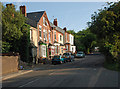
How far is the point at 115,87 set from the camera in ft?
32.7

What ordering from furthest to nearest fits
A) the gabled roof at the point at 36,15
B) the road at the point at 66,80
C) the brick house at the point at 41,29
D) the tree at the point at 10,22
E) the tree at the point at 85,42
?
the tree at the point at 85,42 < the gabled roof at the point at 36,15 < the brick house at the point at 41,29 < the tree at the point at 10,22 < the road at the point at 66,80

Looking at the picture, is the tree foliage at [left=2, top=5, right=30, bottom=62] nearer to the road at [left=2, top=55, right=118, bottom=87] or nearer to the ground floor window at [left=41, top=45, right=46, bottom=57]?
the road at [left=2, top=55, right=118, bottom=87]

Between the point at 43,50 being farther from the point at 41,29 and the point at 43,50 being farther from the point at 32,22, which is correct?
the point at 32,22

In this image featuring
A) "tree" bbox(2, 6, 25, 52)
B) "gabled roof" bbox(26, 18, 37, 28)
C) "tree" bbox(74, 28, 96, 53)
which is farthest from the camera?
"tree" bbox(74, 28, 96, 53)

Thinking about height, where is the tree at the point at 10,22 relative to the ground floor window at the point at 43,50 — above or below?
above

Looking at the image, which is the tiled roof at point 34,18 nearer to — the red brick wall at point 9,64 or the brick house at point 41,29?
the brick house at point 41,29

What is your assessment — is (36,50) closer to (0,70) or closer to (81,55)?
(0,70)

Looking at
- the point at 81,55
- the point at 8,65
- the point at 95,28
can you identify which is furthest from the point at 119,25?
the point at 81,55

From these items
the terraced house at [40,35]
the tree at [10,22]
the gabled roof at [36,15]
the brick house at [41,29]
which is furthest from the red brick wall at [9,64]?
the gabled roof at [36,15]

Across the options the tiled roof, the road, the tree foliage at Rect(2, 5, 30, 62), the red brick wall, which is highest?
the tiled roof

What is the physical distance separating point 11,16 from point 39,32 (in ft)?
40.5

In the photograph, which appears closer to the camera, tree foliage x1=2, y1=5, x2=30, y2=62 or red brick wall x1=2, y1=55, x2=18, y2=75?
red brick wall x1=2, y1=55, x2=18, y2=75

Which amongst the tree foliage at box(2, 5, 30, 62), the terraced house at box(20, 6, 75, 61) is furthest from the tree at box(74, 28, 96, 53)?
the tree foliage at box(2, 5, 30, 62)

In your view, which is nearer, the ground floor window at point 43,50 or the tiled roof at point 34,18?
the tiled roof at point 34,18
